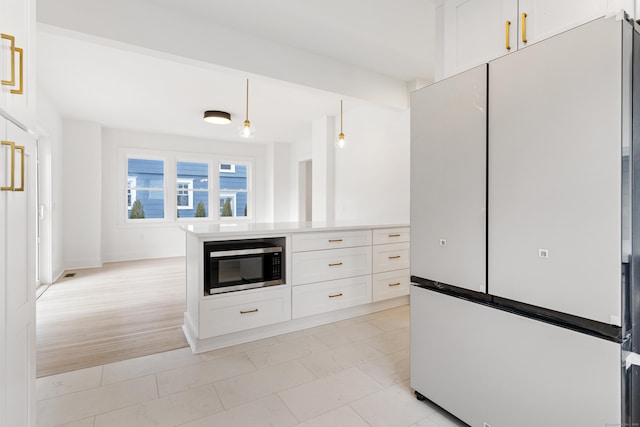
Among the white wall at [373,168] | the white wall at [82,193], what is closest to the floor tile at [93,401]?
the white wall at [373,168]

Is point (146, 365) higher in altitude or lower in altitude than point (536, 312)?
lower

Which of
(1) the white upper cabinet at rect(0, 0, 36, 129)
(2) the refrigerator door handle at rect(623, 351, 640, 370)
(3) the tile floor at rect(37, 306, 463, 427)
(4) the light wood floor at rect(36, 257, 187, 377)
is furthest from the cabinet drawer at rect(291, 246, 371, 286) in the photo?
(2) the refrigerator door handle at rect(623, 351, 640, 370)

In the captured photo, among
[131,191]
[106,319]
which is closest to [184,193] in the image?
[131,191]

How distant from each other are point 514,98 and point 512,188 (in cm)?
41

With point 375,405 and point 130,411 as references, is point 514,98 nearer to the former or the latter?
point 375,405

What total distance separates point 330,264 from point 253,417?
1634 millimetres

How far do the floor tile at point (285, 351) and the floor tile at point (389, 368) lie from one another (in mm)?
461

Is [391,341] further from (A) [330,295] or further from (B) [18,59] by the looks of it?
(B) [18,59]

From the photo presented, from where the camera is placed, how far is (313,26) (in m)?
2.73

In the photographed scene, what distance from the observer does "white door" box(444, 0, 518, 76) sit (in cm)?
162

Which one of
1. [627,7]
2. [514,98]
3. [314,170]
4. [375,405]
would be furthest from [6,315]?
[314,170]

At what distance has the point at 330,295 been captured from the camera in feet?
10.6

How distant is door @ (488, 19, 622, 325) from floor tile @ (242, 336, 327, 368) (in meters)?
1.63

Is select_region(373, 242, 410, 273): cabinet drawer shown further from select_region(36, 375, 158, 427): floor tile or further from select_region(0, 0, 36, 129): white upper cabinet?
select_region(0, 0, 36, 129): white upper cabinet
